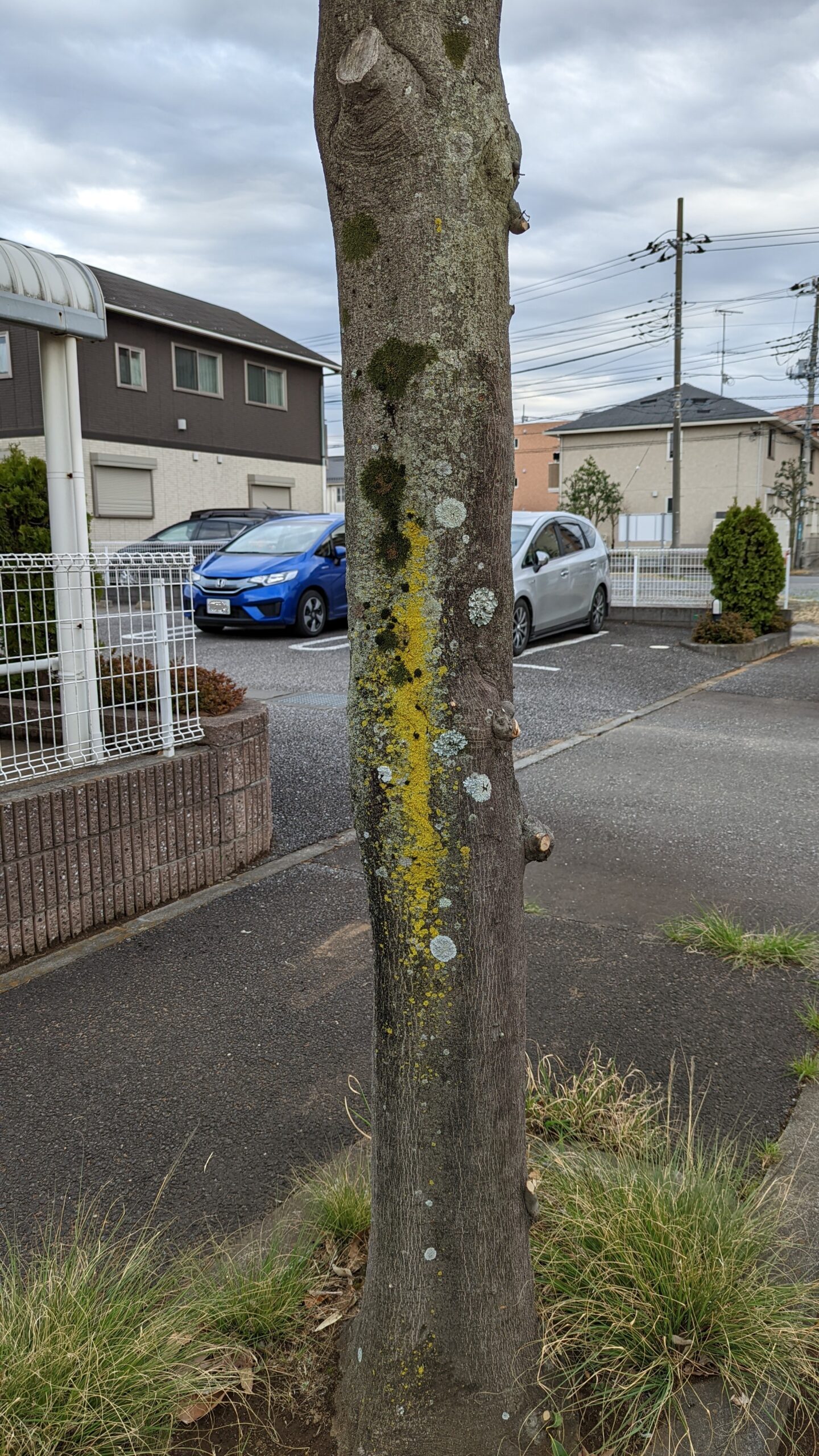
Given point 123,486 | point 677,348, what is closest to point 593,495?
point 677,348

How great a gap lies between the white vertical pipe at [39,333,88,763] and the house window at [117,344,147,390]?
2095 cm

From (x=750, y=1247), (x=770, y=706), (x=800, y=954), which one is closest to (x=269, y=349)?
(x=770, y=706)

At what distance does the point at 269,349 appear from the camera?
28.1 meters

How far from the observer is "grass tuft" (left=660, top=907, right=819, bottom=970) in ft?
13.7

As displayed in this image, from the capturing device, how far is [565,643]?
47.0 ft

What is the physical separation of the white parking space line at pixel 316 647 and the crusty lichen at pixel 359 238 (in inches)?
429

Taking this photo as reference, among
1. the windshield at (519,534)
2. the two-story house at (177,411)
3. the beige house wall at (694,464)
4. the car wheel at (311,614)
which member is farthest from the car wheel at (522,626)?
the beige house wall at (694,464)

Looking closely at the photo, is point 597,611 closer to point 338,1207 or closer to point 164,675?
point 164,675

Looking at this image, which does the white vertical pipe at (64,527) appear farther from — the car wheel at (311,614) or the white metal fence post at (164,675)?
the car wheel at (311,614)

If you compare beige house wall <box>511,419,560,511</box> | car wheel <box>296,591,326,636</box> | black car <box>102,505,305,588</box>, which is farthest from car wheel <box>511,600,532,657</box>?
beige house wall <box>511,419,560,511</box>

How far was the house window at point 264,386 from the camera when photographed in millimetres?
28438

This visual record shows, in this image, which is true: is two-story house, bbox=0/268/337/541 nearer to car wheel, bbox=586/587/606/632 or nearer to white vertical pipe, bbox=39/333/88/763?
car wheel, bbox=586/587/606/632

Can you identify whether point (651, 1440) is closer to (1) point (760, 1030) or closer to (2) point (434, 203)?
(1) point (760, 1030)

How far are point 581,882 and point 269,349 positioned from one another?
84.0ft
